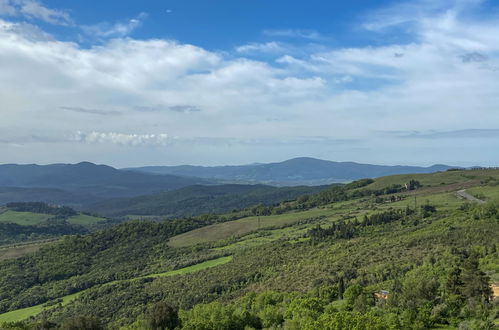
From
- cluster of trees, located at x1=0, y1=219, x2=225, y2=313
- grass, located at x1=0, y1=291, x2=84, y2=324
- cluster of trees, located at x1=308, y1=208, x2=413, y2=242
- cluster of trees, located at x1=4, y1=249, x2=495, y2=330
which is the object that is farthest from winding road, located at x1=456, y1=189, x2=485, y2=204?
grass, located at x1=0, y1=291, x2=84, y2=324

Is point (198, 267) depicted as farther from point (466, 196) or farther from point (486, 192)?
point (486, 192)

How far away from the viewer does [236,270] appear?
4769 inches

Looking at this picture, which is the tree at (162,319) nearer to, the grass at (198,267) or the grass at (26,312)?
the grass at (198,267)

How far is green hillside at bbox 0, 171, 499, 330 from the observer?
53.2 metres

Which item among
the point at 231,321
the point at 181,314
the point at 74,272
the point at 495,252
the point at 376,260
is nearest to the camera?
the point at 231,321

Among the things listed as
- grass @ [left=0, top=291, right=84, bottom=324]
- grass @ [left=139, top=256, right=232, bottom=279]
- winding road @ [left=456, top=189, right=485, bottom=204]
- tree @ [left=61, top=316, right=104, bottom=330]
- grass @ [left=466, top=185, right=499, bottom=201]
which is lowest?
grass @ [left=0, top=291, right=84, bottom=324]

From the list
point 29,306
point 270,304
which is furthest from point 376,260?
point 29,306

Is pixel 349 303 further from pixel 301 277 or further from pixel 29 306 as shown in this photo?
pixel 29 306

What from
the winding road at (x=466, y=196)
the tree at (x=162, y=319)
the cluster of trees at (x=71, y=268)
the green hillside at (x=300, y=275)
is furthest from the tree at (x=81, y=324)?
the winding road at (x=466, y=196)

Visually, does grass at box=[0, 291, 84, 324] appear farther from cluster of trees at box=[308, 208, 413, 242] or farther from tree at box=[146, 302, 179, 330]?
cluster of trees at box=[308, 208, 413, 242]

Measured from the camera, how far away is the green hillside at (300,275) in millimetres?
53188

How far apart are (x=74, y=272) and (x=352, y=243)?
400 feet

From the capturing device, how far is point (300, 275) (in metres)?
98.1

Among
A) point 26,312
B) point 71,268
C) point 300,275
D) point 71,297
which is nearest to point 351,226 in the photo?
point 300,275
